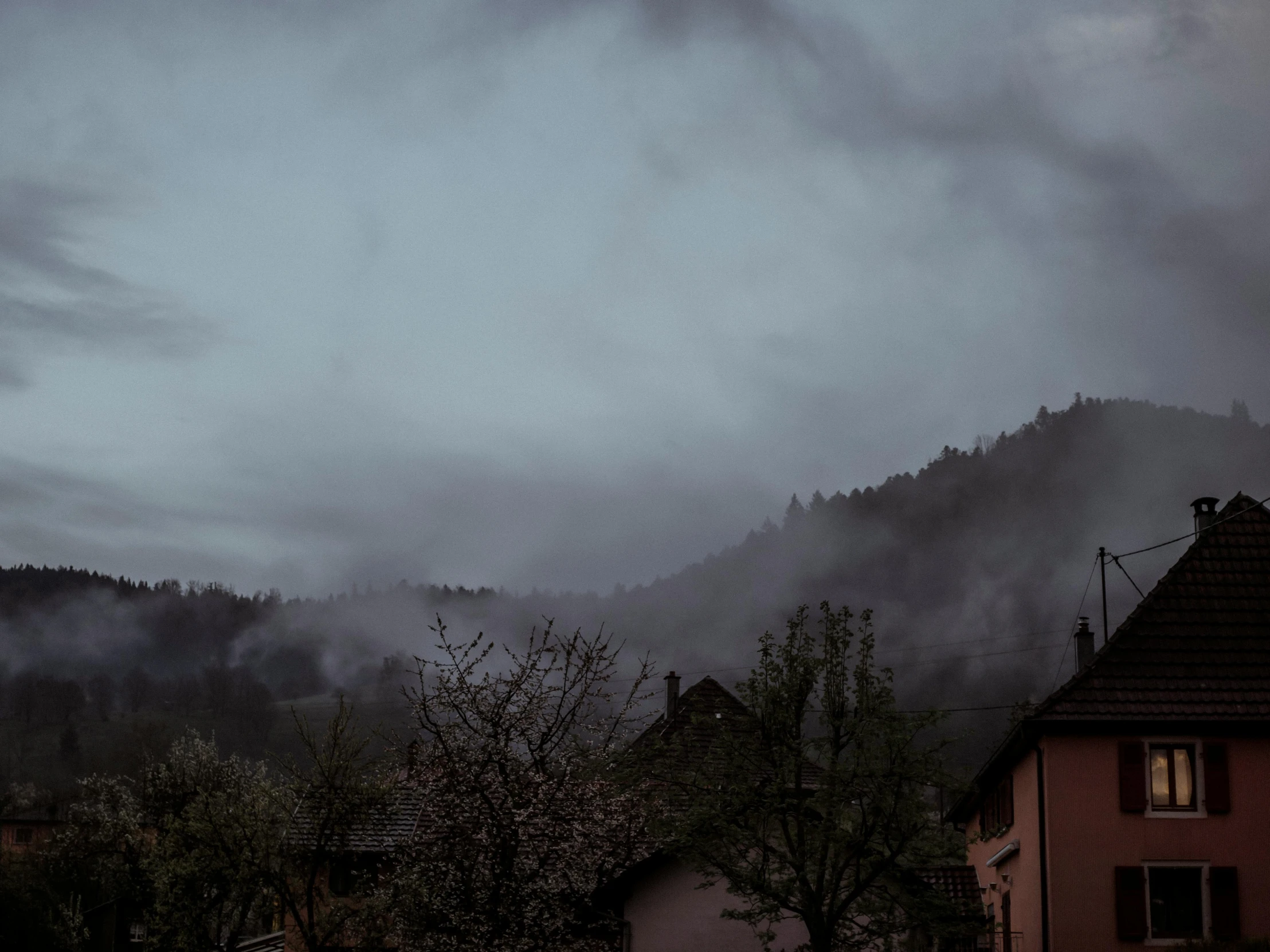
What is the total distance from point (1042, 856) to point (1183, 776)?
3836mm

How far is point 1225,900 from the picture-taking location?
30.9 meters

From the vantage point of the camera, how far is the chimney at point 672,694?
1866 inches

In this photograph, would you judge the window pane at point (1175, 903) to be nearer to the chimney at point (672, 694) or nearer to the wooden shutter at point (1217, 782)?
the wooden shutter at point (1217, 782)

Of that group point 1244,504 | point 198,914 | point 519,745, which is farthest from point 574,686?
point 198,914

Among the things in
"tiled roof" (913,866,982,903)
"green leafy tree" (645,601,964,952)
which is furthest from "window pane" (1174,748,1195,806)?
"tiled roof" (913,866,982,903)

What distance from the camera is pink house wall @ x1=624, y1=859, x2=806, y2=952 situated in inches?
1348

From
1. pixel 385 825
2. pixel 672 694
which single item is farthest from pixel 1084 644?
pixel 385 825

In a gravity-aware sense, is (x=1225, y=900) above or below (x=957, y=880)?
below

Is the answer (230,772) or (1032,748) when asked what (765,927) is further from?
(230,772)

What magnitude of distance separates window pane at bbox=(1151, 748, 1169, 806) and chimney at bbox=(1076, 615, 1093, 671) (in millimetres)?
6101

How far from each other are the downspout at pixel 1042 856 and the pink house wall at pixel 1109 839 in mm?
96

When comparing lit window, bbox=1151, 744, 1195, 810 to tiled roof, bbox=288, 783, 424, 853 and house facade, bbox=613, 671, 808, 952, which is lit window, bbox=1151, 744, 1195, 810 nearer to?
house facade, bbox=613, 671, 808, 952

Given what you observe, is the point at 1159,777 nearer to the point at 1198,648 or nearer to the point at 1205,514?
the point at 1198,648

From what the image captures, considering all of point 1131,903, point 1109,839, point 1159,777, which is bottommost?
point 1131,903
